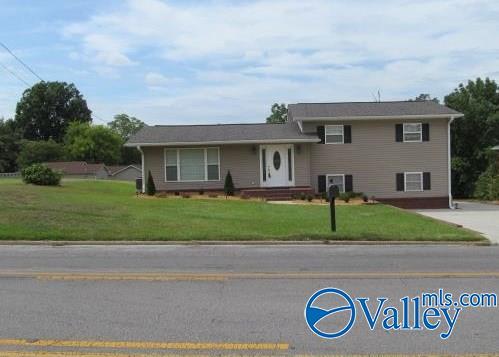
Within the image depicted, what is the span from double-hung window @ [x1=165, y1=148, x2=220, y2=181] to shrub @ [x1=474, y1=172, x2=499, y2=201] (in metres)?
18.2

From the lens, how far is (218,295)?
739 centimetres

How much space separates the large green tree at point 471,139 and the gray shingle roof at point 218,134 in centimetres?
2138

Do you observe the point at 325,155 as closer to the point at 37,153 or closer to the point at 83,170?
the point at 83,170

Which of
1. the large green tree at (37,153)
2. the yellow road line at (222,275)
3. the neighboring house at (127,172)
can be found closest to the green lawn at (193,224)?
the yellow road line at (222,275)

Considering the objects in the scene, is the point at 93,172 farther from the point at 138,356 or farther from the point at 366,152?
the point at 138,356

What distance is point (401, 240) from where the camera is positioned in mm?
12883

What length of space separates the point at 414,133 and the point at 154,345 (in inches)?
1065

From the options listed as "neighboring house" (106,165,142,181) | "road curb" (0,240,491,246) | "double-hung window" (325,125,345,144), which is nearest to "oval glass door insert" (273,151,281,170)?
"double-hung window" (325,125,345,144)

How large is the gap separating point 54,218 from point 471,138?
40.7 metres

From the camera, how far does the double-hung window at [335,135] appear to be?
99.2 ft

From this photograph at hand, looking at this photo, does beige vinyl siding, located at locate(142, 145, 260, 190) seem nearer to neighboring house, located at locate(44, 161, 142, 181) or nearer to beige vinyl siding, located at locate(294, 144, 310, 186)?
beige vinyl siding, located at locate(294, 144, 310, 186)

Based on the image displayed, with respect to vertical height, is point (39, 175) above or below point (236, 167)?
below

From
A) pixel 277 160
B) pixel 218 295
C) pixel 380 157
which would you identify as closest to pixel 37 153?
pixel 277 160

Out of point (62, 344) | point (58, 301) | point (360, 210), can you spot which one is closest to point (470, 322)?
point (62, 344)
